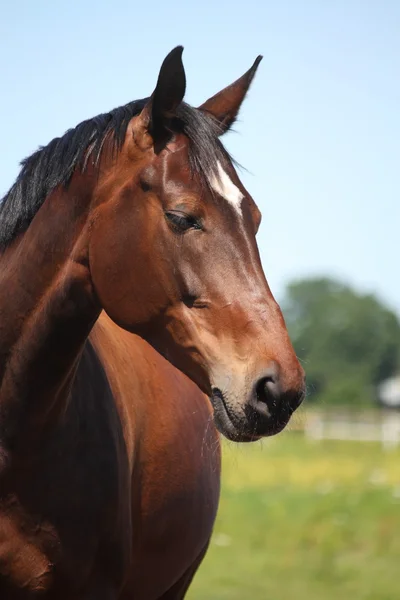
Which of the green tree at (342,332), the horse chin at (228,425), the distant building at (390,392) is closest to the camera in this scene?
the horse chin at (228,425)

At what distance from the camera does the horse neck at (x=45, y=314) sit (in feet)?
11.3

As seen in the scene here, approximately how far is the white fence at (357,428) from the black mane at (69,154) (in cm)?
3220

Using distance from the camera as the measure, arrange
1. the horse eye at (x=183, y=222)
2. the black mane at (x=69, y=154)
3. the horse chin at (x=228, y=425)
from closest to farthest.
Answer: the horse chin at (x=228, y=425), the horse eye at (x=183, y=222), the black mane at (x=69, y=154)

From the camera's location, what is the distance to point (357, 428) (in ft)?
146

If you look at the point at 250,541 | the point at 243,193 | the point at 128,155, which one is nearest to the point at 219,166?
the point at 243,193

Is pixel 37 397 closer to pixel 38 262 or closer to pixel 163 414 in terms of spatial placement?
pixel 38 262

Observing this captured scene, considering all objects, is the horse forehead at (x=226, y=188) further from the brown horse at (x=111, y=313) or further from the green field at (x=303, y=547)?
the green field at (x=303, y=547)

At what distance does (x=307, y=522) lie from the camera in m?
12.3

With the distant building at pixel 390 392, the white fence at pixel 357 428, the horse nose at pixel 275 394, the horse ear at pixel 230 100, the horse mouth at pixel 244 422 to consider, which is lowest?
the distant building at pixel 390 392

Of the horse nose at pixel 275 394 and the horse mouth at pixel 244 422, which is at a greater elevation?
the horse nose at pixel 275 394

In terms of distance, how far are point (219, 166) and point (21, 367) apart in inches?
40.0

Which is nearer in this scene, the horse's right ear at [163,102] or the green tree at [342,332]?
the horse's right ear at [163,102]

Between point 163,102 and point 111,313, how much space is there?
28.7 inches

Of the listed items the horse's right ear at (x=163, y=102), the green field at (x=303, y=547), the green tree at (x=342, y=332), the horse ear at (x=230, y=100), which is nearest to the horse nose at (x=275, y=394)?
the horse's right ear at (x=163, y=102)
